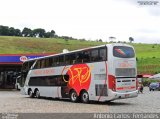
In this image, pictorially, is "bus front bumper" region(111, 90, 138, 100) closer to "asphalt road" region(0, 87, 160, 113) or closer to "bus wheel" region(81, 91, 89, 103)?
"asphalt road" region(0, 87, 160, 113)

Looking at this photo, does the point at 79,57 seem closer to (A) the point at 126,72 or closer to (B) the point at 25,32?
(A) the point at 126,72

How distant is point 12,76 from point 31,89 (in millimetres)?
28041

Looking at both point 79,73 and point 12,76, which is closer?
point 79,73

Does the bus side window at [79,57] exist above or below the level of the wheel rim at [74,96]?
above

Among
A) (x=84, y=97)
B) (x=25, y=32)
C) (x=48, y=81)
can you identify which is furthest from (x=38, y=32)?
(x=84, y=97)

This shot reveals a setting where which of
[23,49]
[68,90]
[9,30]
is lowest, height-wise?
[68,90]

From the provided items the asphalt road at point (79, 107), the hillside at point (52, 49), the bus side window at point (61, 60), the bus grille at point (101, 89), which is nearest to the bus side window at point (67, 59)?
the bus side window at point (61, 60)

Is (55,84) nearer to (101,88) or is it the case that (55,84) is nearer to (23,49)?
(101,88)

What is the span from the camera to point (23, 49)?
98.9 meters

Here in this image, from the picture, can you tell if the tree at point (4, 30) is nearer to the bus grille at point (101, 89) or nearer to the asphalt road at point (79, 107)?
the asphalt road at point (79, 107)

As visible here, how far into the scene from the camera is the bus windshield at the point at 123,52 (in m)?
25.7

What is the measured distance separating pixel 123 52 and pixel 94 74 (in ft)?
7.43

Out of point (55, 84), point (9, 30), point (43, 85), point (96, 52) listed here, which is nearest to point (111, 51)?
point (96, 52)

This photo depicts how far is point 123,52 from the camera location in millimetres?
26094
